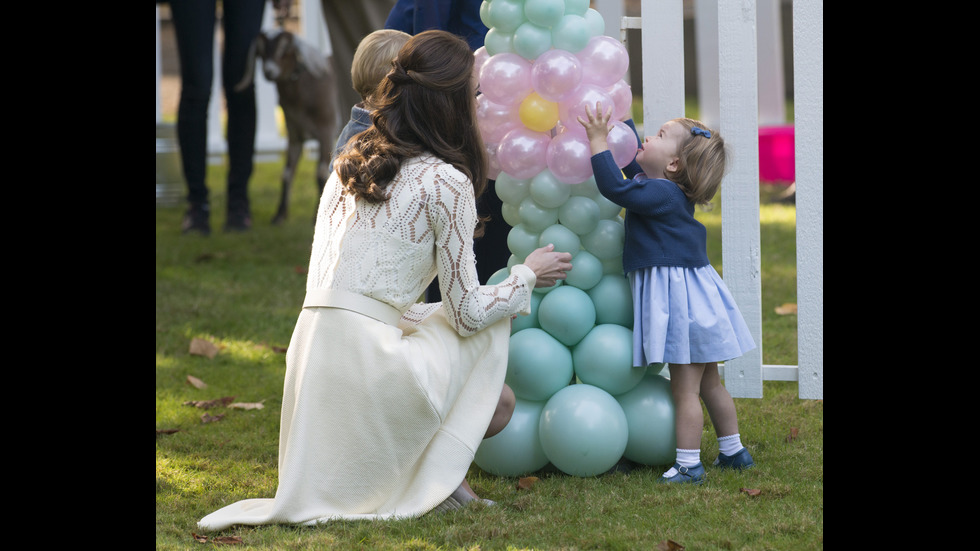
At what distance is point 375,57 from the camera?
310 cm

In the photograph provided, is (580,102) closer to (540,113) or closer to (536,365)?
(540,113)

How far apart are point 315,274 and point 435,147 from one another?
472 millimetres

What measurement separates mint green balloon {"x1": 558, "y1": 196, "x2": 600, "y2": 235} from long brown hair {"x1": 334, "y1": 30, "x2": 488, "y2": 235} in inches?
15.7

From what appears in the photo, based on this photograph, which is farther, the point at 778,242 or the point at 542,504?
the point at 778,242

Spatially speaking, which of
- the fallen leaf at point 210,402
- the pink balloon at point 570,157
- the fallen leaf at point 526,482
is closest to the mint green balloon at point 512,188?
the pink balloon at point 570,157

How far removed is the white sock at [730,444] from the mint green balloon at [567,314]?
0.52 m

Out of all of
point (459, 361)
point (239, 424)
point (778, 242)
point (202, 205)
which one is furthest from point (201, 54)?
point (459, 361)

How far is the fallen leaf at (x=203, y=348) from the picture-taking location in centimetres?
443

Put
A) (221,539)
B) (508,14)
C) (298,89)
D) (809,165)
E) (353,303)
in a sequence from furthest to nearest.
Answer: (298,89) < (809,165) < (508,14) < (353,303) < (221,539)

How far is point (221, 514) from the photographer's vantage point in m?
2.59

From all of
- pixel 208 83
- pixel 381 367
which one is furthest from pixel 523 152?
pixel 208 83

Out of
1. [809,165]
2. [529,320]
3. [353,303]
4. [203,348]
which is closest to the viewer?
[353,303]

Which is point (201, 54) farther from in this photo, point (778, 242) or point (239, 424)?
point (778, 242)

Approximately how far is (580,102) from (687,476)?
3.69 feet
